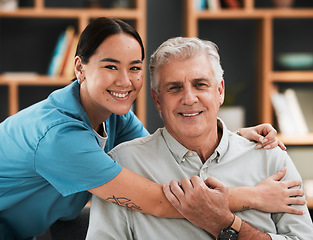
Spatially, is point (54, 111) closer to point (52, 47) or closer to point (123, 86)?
point (123, 86)

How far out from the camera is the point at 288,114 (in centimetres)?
358

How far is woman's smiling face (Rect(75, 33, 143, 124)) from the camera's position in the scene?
5.20 feet

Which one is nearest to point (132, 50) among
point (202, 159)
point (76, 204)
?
point (202, 159)

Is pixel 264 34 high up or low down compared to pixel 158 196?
up

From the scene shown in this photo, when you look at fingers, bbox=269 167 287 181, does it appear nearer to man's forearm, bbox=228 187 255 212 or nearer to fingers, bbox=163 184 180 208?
man's forearm, bbox=228 187 255 212

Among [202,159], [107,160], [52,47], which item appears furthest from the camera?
[52,47]

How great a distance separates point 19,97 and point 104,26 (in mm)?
2319

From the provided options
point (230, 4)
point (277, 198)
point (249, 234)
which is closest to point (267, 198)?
point (277, 198)

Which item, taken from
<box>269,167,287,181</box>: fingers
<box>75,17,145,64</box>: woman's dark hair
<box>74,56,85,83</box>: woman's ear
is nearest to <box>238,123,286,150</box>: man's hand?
<box>269,167,287,181</box>: fingers

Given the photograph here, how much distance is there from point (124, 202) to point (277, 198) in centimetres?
53

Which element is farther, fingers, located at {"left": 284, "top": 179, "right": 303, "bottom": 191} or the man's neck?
the man's neck

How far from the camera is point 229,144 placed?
1711 millimetres

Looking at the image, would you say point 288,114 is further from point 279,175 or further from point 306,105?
point 279,175

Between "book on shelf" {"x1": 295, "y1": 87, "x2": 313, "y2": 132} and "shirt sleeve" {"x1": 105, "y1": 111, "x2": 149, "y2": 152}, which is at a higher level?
"shirt sleeve" {"x1": 105, "y1": 111, "x2": 149, "y2": 152}
